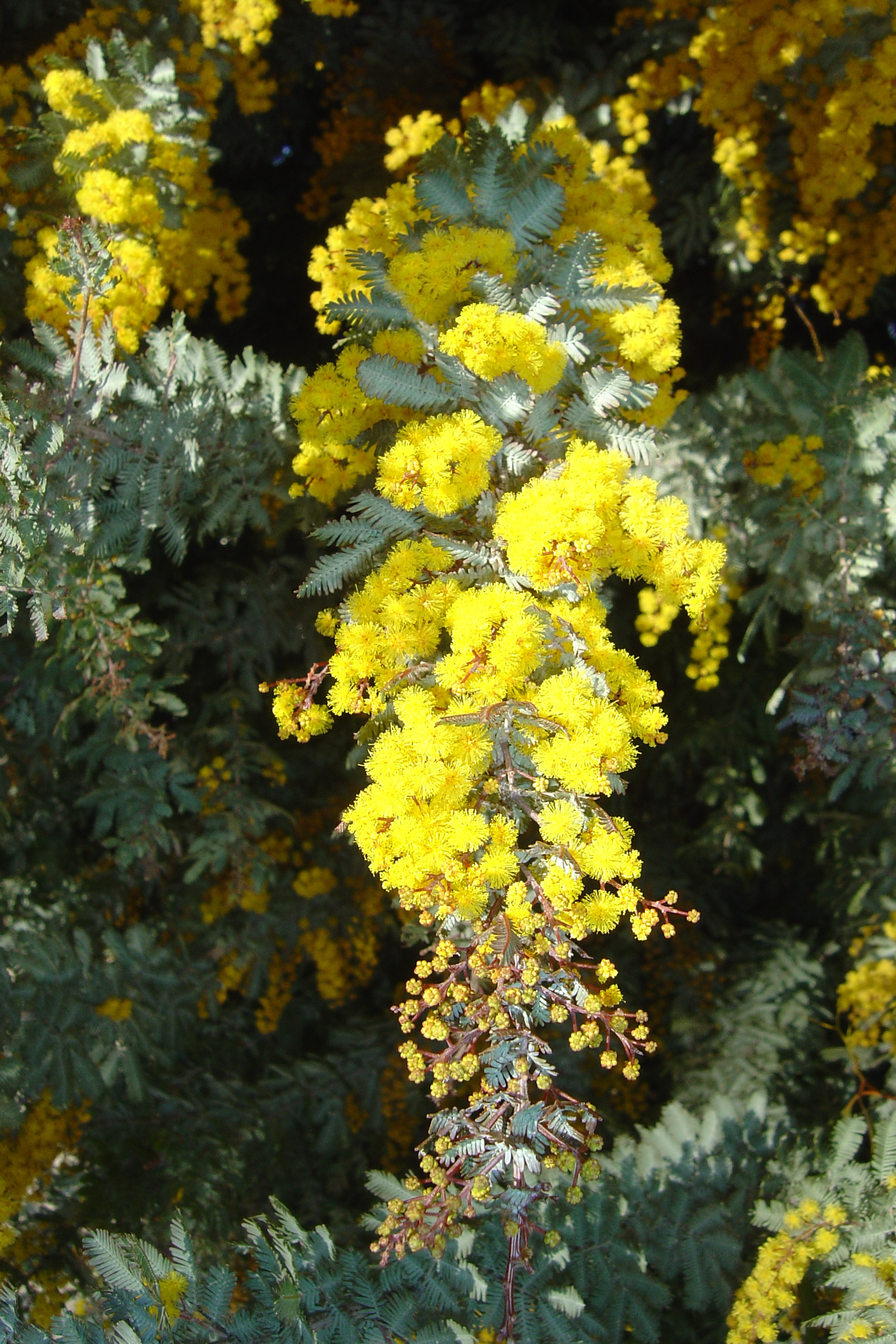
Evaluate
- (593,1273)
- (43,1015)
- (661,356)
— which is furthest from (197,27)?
(593,1273)

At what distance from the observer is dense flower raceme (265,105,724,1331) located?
1.39 metres

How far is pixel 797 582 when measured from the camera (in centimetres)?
266

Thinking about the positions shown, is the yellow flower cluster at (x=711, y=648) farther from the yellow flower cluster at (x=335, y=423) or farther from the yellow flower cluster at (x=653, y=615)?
the yellow flower cluster at (x=335, y=423)

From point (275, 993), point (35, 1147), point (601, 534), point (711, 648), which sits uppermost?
point (711, 648)

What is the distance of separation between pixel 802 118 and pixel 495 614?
86.4 inches

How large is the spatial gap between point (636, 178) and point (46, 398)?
5.43ft

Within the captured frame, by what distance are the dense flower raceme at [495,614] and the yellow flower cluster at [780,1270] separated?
2.80ft

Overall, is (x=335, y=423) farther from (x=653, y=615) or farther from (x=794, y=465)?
(x=794, y=465)

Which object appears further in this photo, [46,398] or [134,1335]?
[46,398]

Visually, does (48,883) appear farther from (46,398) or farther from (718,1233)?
(718,1233)

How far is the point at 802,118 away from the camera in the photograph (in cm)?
255

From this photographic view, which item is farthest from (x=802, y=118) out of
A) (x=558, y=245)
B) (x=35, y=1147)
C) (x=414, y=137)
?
(x=35, y=1147)

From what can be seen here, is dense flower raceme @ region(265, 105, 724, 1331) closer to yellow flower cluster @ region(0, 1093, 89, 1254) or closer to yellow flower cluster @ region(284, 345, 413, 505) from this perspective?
yellow flower cluster @ region(284, 345, 413, 505)

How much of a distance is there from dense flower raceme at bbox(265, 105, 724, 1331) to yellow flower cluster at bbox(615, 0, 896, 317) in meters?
1.12
